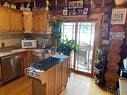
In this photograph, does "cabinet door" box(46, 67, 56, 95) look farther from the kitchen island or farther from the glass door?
the glass door

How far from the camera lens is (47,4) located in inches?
166

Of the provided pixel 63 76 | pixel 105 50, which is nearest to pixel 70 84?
pixel 63 76

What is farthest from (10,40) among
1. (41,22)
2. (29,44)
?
(41,22)

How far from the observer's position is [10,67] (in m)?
3.61

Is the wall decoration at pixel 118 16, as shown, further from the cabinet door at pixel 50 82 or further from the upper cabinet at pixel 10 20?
the upper cabinet at pixel 10 20

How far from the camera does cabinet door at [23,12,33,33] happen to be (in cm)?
436

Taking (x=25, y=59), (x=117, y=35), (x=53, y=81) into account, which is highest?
(x=117, y=35)

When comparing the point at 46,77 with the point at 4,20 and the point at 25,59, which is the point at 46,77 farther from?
the point at 4,20

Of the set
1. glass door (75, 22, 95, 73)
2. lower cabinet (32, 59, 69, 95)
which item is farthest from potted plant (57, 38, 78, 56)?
glass door (75, 22, 95, 73)

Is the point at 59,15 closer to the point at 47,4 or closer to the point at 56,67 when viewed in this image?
the point at 47,4

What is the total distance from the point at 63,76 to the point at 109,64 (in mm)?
1297

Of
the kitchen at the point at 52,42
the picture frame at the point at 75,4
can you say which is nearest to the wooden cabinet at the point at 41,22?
the kitchen at the point at 52,42

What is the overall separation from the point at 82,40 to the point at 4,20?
2638 millimetres

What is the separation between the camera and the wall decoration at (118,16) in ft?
9.82
